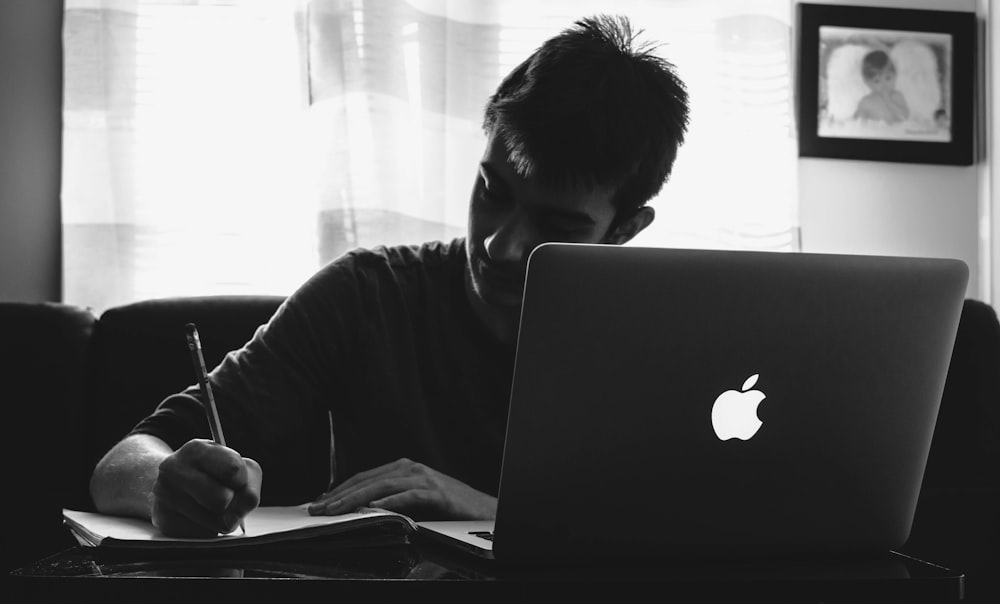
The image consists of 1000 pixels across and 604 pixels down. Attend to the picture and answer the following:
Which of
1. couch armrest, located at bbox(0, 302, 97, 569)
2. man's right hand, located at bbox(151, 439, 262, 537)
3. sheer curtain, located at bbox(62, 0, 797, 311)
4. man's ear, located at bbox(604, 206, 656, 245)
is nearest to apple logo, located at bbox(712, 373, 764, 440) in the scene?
man's right hand, located at bbox(151, 439, 262, 537)

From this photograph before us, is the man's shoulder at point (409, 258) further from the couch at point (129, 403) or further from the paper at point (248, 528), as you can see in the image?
the paper at point (248, 528)

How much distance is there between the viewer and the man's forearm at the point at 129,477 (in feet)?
3.06

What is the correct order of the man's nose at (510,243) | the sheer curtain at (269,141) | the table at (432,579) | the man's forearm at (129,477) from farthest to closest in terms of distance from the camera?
the sheer curtain at (269,141) → the man's nose at (510,243) → the man's forearm at (129,477) → the table at (432,579)

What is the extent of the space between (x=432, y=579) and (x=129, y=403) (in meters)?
1.06

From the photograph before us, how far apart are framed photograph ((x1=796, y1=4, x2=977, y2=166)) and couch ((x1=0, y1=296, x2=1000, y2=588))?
2.31 feet

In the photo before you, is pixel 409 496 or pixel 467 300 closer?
pixel 409 496

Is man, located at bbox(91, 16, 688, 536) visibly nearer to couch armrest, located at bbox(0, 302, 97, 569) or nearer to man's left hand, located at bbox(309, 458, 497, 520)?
man's left hand, located at bbox(309, 458, 497, 520)

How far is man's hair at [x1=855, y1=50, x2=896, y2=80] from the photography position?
224 centimetres

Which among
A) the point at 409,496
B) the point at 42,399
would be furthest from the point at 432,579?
the point at 42,399

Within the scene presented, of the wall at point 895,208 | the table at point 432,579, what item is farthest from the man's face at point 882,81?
the table at point 432,579

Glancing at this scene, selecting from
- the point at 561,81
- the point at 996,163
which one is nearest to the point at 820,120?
the point at 996,163

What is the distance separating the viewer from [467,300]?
1.31 metres

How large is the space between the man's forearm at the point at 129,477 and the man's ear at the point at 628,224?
2.04ft

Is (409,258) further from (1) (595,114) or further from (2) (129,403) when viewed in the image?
(2) (129,403)
